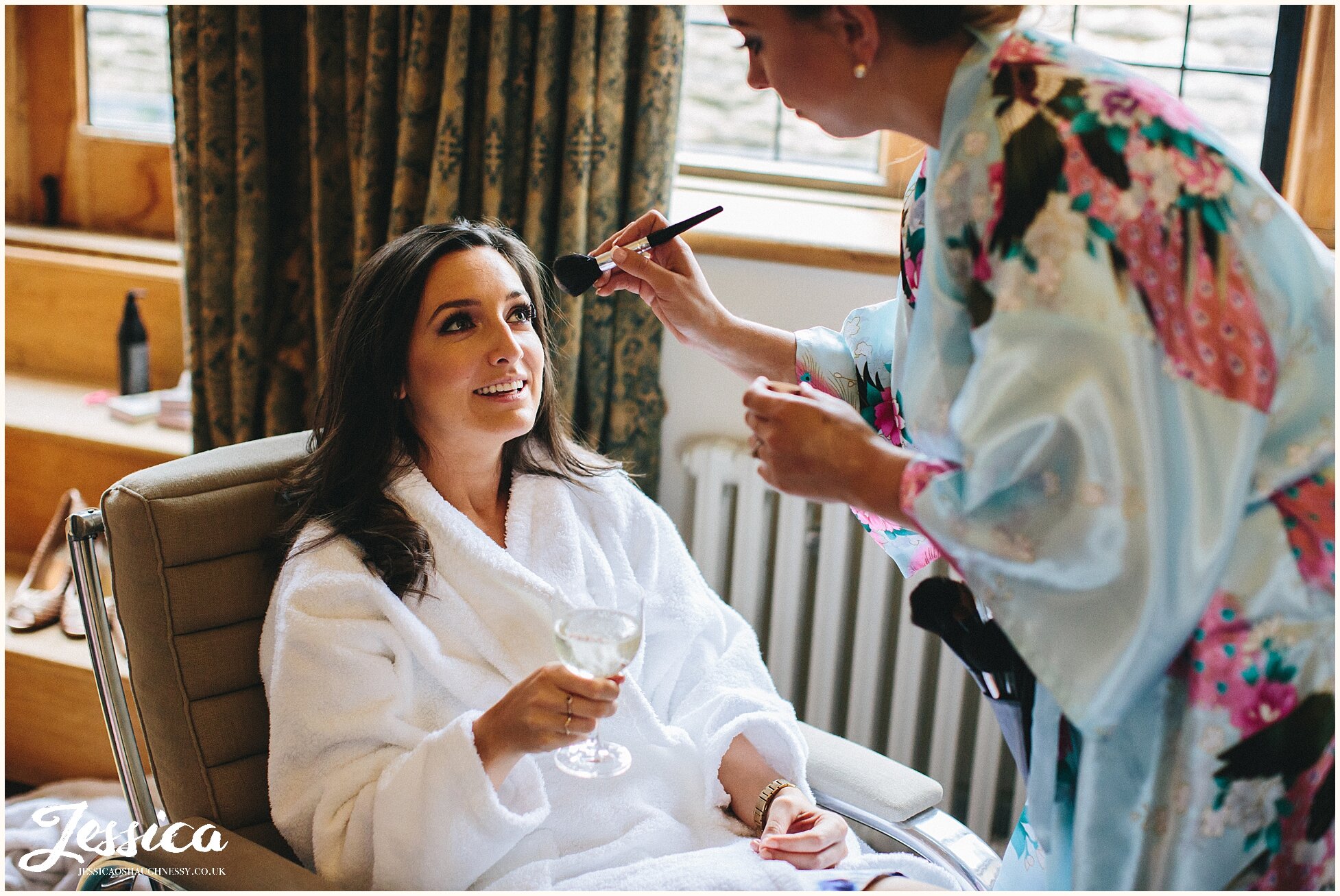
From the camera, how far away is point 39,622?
2518 mm

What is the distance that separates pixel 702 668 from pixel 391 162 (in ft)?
3.90

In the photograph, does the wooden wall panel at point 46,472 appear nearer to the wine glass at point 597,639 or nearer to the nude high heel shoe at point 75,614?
the nude high heel shoe at point 75,614

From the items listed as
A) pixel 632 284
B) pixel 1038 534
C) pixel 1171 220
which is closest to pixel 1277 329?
pixel 1171 220

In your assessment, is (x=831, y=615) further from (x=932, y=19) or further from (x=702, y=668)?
(x=932, y=19)

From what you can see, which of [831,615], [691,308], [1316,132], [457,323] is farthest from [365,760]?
[1316,132]

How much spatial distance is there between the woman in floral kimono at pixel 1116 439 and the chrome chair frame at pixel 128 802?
49 centimetres

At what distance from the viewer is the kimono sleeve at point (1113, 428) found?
88 cm

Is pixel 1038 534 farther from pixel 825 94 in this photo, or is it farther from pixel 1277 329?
pixel 825 94

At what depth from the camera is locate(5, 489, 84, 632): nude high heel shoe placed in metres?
2.50

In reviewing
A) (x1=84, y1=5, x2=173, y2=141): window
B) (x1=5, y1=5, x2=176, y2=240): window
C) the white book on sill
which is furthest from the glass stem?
(x1=84, y1=5, x2=173, y2=141): window

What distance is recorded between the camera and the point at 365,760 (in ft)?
4.36

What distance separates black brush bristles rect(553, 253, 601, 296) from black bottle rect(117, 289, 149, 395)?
165 cm

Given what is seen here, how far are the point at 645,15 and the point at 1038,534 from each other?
1.44 meters

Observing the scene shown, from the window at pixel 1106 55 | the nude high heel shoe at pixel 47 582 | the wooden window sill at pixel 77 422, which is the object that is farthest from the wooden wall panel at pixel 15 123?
the window at pixel 1106 55
